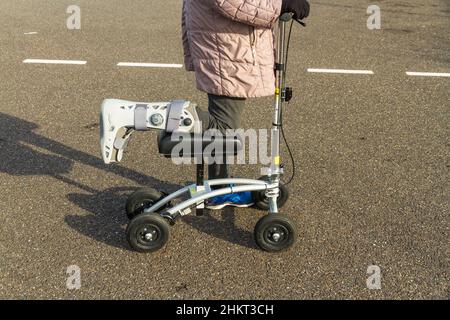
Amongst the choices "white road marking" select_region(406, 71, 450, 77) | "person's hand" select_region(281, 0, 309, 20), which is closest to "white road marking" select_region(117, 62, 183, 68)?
"white road marking" select_region(406, 71, 450, 77)

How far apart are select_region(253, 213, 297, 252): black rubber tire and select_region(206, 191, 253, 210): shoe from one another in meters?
0.44

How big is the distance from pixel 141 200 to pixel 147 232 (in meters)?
0.34

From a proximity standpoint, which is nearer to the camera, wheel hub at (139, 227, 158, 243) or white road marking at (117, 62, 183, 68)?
wheel hub at (139, 227, 158, 243)

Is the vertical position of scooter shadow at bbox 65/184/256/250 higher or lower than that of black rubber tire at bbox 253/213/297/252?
lower

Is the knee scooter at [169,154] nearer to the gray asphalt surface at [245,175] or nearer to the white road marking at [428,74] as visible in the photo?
the gray asphalt surface at [245,175]

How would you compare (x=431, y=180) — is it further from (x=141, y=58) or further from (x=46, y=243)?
(x=141, y=58)

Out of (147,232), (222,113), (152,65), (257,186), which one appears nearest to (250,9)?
(222,113)

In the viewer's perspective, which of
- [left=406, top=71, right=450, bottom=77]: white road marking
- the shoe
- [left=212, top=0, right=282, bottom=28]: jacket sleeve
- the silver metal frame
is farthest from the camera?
[left=406, top=71, right=450, bottom=77]: white road marking

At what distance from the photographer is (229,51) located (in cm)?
290

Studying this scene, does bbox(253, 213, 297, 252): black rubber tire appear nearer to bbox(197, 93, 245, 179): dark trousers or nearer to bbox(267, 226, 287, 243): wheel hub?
bbox(267, 226, 287, 243): wheel hub

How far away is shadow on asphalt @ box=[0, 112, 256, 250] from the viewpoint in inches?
132

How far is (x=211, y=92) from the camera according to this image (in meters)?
3.01

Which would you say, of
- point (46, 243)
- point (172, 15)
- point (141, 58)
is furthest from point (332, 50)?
point (46, 243)

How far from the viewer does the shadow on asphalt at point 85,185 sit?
11.0 ft
